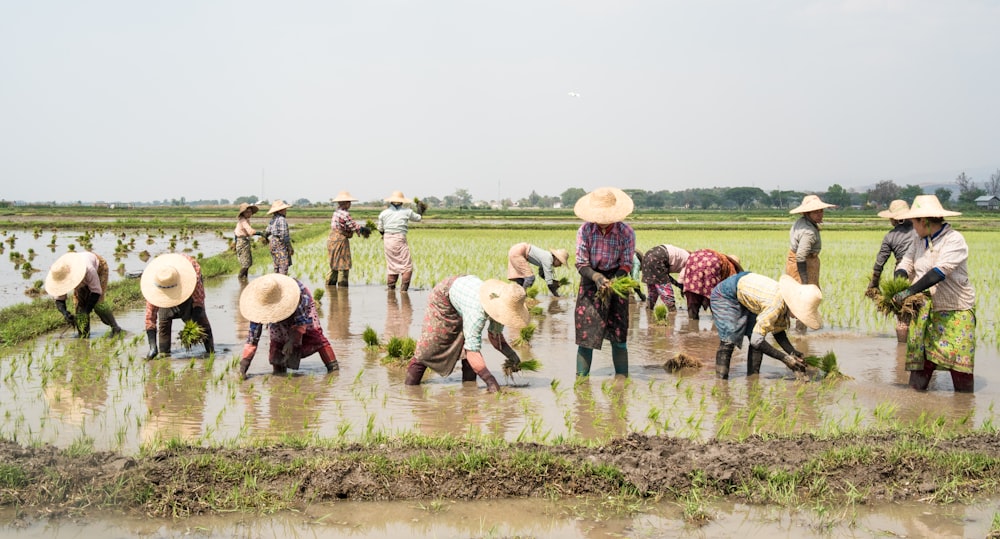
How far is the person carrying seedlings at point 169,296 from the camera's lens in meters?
6.83

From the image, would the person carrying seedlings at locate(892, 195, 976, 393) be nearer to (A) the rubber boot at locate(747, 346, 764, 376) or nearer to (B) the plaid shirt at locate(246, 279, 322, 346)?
(A) the rubber boot at locate(747, 346, 764, 376)

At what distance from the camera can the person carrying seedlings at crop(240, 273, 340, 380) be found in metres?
6.07

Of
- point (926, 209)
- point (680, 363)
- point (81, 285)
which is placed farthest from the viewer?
point (81, 285)

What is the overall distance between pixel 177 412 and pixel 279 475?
169 centimetres

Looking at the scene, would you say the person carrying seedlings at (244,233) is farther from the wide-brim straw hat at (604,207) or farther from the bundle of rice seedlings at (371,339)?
the wide-brim straw hat at (604,207)

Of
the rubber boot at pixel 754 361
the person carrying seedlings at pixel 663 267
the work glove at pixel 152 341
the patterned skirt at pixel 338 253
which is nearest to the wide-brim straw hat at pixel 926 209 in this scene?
the rubber boot at pixel 754 361

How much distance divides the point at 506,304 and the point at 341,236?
715cm

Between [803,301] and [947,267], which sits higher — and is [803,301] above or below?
below

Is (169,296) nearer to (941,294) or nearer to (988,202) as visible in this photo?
(941,294)

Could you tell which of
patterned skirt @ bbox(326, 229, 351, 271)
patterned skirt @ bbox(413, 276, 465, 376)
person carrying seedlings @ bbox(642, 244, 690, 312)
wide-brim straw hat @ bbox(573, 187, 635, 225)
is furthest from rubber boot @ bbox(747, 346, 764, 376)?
patterned skirt @ bbox(326, 229, 351, 271)

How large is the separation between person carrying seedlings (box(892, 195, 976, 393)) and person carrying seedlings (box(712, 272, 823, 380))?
740mm

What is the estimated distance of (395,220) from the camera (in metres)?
11.9

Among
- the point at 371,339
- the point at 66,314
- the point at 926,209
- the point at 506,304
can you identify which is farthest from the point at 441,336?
the point at 66,314

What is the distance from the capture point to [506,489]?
4129mm
